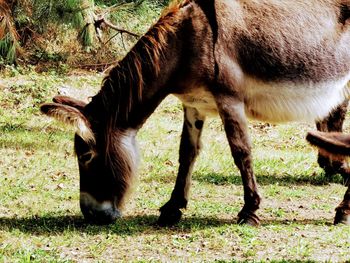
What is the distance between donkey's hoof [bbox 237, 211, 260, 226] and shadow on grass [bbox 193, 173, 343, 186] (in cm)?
204

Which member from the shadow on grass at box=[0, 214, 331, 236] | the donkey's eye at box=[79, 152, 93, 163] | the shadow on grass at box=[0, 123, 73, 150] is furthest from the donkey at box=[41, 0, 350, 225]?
the shadow on grass at box=[0, 123, 73, 150]

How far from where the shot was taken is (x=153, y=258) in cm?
557

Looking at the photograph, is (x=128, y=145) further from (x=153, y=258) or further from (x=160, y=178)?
(x=160, y=178)

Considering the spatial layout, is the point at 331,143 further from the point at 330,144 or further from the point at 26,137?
the point at 26,137

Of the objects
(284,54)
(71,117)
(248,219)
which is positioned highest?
(284,54)

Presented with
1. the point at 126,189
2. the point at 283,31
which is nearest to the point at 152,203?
the point at 126,189

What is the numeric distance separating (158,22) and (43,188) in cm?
271

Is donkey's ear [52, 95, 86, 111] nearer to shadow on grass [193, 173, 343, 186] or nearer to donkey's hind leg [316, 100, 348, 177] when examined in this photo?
shadow on grass [193, 173, 343, 186]

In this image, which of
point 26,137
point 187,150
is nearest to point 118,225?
point 187,150

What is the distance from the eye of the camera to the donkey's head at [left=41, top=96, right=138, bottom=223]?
632 cm

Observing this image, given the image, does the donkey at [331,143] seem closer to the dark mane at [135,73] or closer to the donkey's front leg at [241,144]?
the donkey's front leg at [241,144]

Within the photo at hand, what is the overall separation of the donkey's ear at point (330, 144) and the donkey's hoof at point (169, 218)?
283 centimetres

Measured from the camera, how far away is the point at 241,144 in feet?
21.0

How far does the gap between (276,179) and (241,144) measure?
263cm
